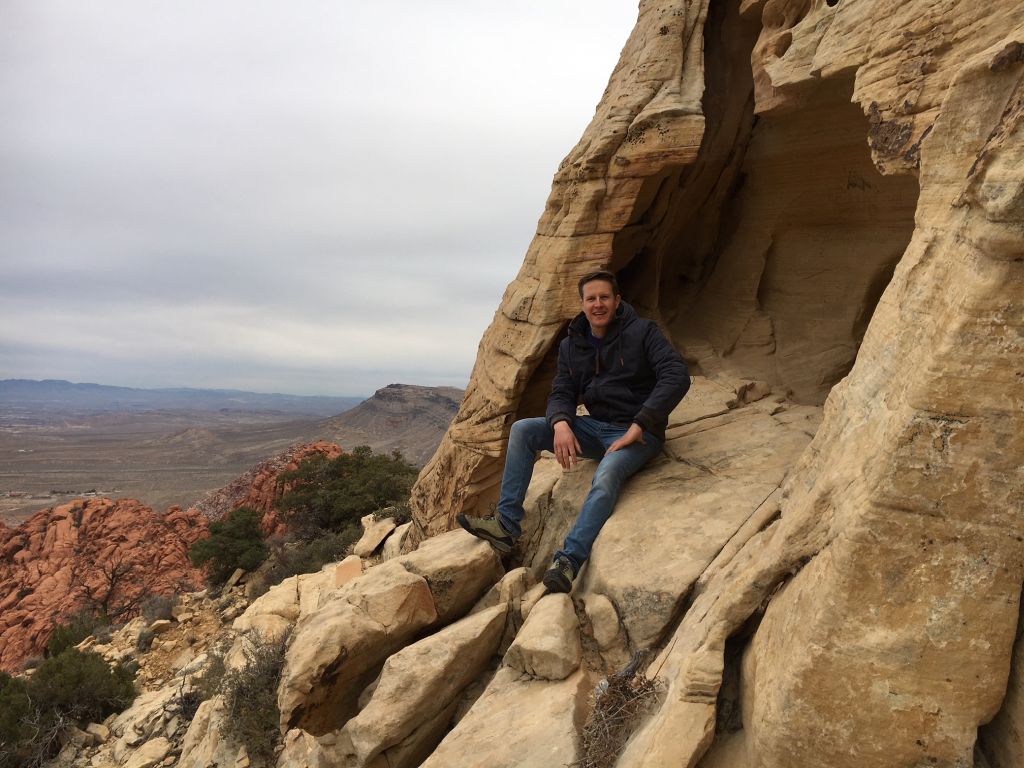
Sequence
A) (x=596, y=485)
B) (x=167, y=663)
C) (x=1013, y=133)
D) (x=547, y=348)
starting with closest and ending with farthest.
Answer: (x=1013, y=133), (x=596, y=485), (x=547, y=348), (x=167, y=663)

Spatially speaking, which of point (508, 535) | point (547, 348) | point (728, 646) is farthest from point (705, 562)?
point (547, 348)

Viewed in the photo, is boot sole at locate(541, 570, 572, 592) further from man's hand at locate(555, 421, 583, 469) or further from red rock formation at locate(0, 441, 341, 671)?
red rock formation at locate(0, 441, 341, 671)

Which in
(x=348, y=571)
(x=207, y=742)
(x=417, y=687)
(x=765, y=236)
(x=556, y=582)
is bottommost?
(x=207, y=742)

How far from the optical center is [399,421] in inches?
3659

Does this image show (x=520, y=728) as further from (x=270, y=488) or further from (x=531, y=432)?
(x=270, y=488)

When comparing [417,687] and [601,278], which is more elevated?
[601,278]

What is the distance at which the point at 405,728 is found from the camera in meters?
4.43

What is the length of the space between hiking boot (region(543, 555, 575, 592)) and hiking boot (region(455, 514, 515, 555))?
96 centimetres

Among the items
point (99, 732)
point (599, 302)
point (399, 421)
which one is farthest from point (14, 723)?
point (399, 421)

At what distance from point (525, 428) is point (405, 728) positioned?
2874mm

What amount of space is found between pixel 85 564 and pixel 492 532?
23322mm

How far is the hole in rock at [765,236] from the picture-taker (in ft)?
23.8

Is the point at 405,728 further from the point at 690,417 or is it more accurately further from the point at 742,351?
the point at 742,351

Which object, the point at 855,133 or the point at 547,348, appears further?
the point at 547,348
